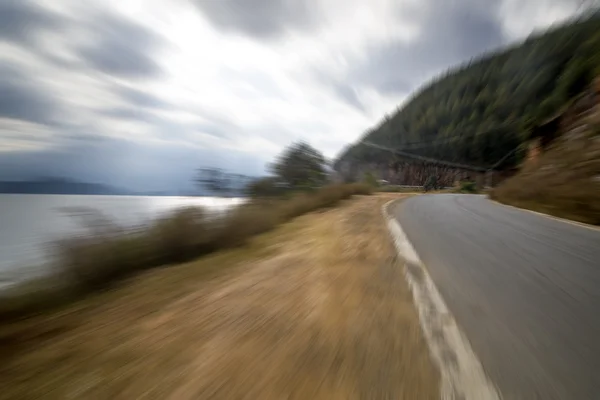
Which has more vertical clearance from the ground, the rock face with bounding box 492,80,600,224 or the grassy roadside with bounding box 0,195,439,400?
the rock face with bounding box 492,80,600,224

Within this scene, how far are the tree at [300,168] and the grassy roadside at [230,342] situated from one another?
39.4 feet

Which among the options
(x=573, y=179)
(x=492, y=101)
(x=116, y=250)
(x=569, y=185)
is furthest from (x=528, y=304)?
(x=492, y=101)

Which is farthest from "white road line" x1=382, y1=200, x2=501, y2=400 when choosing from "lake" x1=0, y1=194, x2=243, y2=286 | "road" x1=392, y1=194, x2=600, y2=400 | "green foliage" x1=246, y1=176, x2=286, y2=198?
"green foliage" x1=246, y1=176, x2=286, y2=198

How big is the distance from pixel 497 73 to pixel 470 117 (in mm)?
11321

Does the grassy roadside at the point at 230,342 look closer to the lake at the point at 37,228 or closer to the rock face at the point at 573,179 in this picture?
the lake at the point at 37,228

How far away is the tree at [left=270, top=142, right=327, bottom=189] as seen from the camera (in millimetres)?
15914

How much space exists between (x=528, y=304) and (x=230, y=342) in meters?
2.97

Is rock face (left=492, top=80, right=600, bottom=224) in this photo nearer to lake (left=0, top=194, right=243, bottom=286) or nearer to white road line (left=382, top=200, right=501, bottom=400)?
white road line (left=382, top=200, right=501, bottom=400)

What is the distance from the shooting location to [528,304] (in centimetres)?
287

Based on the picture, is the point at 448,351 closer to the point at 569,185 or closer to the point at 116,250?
the point at 116,250

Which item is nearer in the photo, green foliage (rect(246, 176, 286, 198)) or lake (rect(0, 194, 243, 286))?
lake (rect(0, 194, 243, 286))

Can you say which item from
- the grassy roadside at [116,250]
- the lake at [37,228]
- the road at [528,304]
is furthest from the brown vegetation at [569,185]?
the lake at [37,228]

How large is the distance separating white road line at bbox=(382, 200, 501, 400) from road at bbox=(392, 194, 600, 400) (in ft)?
0.24

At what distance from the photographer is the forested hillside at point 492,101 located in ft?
107
